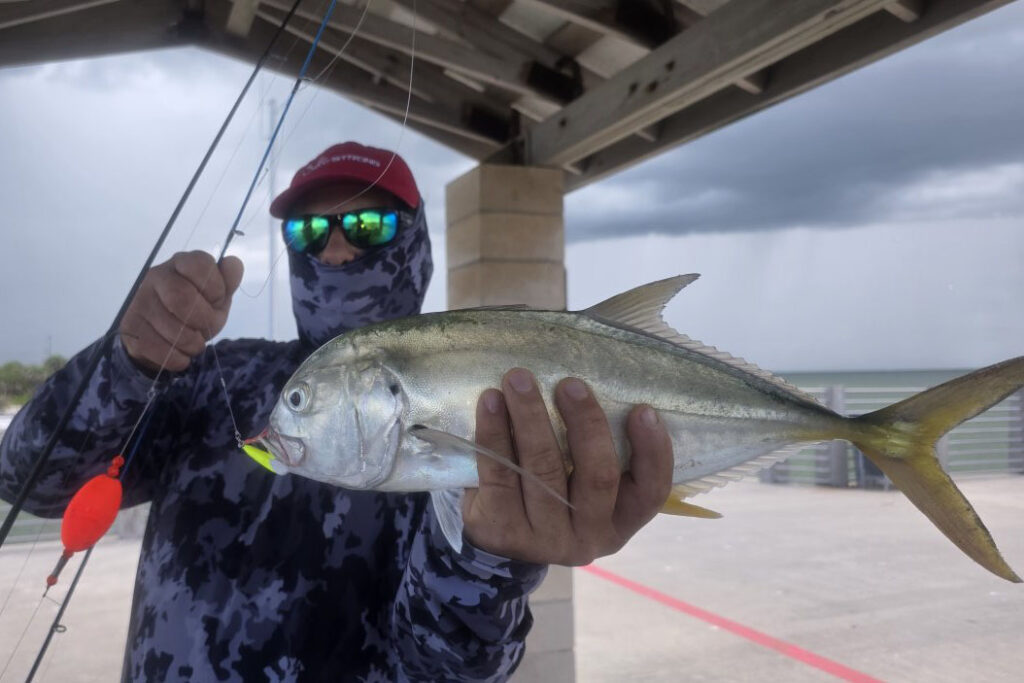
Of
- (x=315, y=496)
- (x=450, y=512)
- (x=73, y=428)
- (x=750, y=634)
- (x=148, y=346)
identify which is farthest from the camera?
(x=750, y=634)

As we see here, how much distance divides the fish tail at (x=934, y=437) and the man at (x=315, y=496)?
436mm

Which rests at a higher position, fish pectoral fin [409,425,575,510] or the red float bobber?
fish pectoral fin [409,425,575,510]

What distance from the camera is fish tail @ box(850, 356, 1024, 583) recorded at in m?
1.25

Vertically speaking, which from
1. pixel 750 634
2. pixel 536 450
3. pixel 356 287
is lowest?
pixel 750 634

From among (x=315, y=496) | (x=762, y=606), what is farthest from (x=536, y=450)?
(x=762, y=606)

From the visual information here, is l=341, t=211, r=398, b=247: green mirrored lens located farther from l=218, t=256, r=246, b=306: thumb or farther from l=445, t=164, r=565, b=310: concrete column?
l=445, t=164, r=565, b=310: concrete column

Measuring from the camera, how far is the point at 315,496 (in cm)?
177

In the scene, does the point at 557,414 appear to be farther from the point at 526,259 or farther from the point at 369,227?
the point at 526,259

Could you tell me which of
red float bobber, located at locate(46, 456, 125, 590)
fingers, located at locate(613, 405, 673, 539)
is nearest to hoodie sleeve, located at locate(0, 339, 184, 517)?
red float bobber, located at locate(46, 456, 125, 590)

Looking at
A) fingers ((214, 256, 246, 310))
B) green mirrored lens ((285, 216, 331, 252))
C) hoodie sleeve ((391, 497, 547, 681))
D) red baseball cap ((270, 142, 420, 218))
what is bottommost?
hoodie sleeve ((391, 497, 547, 681))

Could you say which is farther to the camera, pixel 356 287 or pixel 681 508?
pixel 356 287

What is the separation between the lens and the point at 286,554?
169 cm

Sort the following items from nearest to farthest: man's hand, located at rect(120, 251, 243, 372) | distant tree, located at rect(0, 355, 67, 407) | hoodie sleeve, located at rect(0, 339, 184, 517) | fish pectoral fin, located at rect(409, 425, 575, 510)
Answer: fish pectoral fin, located at rect(409, 425, 575, 510)
man's hand, located at rect(120, 251, 243, 372)
hoodie sleeve, located at rect(0, 339, 184, 517)
distant tree, located at rect(0, 355, 67, 407)

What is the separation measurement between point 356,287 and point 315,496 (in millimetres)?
528
